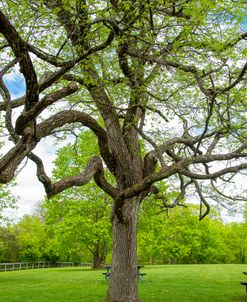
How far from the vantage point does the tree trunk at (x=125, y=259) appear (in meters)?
9.69

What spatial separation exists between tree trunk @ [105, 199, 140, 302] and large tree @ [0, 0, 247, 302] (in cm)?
3

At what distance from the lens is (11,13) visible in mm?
7258

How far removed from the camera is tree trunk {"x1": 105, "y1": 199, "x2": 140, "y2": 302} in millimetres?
9688

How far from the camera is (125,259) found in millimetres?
9898

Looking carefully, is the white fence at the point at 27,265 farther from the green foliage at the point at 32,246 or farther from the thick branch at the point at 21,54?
the thick branch at the point at 21,54

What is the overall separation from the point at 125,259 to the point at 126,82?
4724 mm

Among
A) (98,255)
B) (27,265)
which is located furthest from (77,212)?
(27,265)

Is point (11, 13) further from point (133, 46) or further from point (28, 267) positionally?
point (28, 267)

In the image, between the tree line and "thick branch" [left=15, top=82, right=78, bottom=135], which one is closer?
"thick branch" [left=15, top=82, right=78, bottom=135]

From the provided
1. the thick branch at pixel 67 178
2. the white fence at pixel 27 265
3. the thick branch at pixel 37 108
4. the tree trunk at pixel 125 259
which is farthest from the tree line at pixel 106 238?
the thick branch at pixel 37 108

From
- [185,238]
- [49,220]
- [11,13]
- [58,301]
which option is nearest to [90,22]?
[11,13]

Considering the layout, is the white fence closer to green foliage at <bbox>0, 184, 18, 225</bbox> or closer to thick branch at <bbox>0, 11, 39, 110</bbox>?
green foliage at <bbox>0, 184, 18, 225</bbox>

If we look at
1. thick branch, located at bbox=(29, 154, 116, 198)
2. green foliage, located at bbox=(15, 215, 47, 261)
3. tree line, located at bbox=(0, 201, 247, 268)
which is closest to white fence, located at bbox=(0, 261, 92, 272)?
tree line, located at bbox=(0, 201, 247, 268)

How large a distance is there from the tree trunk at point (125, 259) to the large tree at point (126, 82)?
0.09 feet
